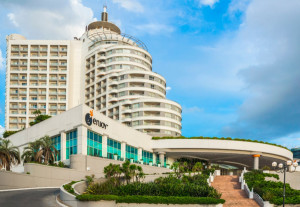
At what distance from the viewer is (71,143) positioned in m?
54.6

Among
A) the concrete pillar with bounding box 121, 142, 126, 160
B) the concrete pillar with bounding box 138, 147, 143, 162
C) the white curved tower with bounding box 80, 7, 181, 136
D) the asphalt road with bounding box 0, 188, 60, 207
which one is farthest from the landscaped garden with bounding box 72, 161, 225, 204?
the white curved tower with bounding box 80, 7, 181, 136

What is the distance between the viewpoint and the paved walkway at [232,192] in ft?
118

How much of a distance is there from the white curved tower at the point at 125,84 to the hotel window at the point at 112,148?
30.6 metres

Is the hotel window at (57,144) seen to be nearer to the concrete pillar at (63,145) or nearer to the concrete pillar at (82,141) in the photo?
the concrete pillar at (63,145)

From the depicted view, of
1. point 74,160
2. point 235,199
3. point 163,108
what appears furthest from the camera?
point 163,108

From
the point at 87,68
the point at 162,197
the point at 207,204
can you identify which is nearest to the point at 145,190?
the point at 162,197

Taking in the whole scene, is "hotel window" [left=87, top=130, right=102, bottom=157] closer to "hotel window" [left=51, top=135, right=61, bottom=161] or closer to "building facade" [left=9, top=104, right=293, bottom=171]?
"building facade" [left=9, top=104, right=293, bottom=171]

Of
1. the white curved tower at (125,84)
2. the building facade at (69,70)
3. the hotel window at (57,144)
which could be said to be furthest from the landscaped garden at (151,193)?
the building facade at (69,70)

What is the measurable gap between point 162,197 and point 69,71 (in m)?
95.2

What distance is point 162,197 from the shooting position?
32.5 m

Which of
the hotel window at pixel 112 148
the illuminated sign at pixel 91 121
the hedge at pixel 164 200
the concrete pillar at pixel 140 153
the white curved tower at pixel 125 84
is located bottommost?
the hedge at pixel 164 200

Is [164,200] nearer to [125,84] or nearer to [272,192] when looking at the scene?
[272,192]

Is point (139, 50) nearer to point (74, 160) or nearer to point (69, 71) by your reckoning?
point (69, 71)

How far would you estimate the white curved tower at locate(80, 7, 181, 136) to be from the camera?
310 ft
